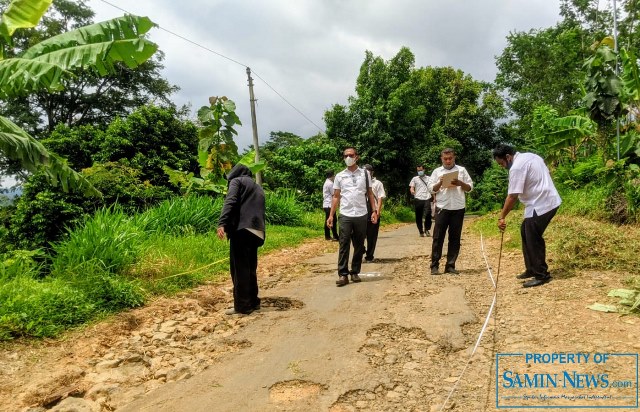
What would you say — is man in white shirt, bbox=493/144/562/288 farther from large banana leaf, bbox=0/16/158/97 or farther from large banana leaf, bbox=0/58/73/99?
large banana leaf, bbox=0/58/73/99

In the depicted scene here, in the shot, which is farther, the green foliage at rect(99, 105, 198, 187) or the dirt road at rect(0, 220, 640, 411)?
the green foliage at rect(99, 105, 198, 187)

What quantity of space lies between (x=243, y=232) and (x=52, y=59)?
3062 millimetres

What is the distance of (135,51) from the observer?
5.21 m

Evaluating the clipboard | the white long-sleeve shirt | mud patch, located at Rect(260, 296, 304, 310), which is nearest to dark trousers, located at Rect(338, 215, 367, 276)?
mud patch, located at Rect(260, 296, 304, 310)

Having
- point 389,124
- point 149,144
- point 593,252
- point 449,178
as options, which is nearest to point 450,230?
point 449,178

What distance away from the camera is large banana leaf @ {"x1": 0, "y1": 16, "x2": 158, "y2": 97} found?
4723 millimetres

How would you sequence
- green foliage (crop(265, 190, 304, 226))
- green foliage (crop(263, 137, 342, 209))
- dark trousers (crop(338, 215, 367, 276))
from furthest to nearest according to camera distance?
green foliage (crop(263, 137, 342, 209))
green foliage (crop(265, 190, 304, 226))
dark trousers (crop(338, 215, 367, 276))

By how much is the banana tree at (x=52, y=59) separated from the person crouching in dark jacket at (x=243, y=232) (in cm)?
204

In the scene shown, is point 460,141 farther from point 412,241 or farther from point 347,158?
point 347,158

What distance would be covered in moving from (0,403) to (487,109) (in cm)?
2944

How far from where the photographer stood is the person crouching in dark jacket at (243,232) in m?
4.98

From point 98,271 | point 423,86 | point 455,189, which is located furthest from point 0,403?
point 423,86

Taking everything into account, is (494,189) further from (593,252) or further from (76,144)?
(76,144)

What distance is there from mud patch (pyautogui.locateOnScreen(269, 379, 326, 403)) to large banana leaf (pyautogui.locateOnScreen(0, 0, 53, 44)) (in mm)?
4551
